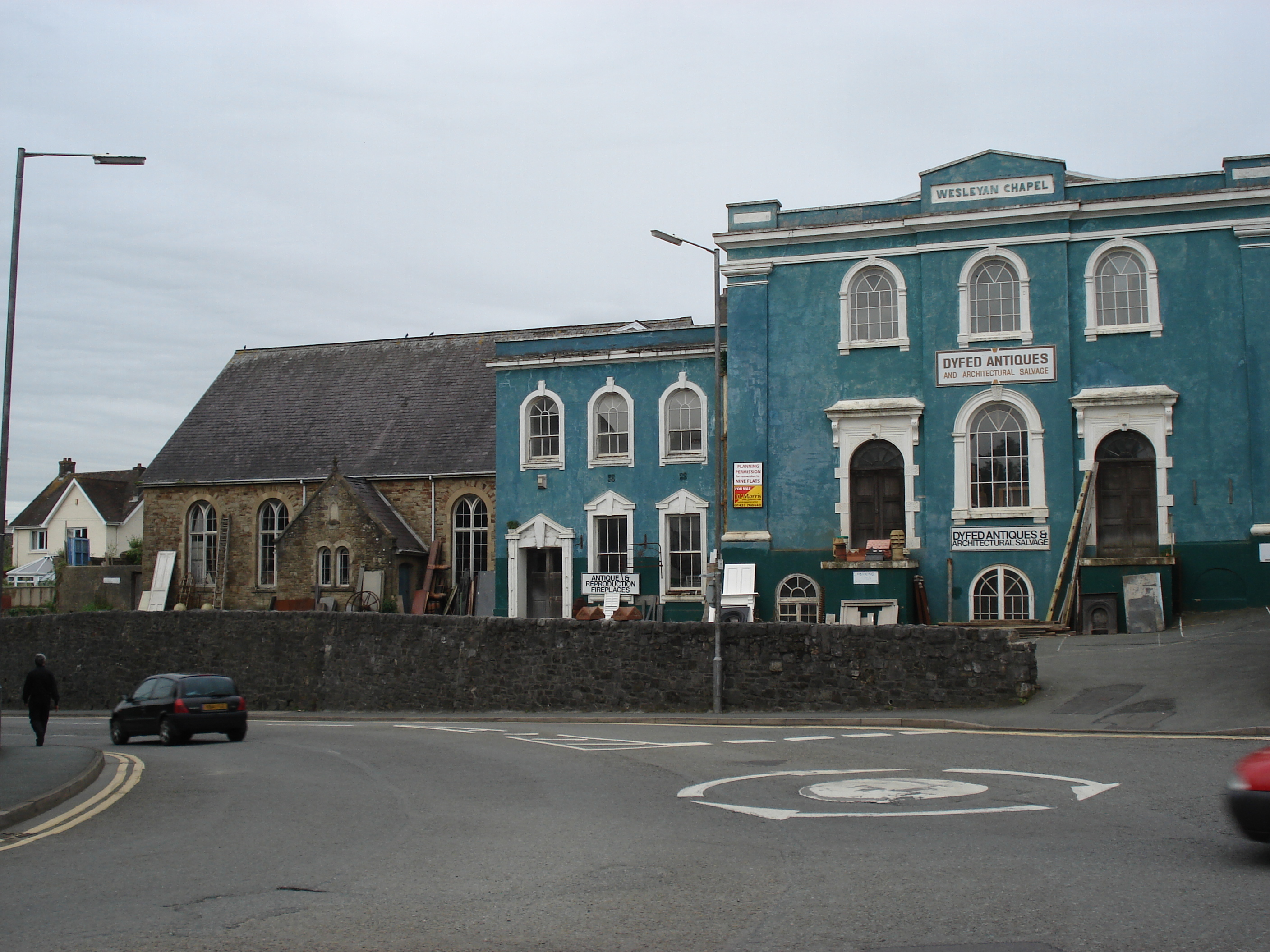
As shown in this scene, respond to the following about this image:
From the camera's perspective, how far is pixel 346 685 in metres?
31.0

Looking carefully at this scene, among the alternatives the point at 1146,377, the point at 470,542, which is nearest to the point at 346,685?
the point at 470,542

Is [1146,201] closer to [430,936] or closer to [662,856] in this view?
[662,856]

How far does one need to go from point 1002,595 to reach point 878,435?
4.60 m

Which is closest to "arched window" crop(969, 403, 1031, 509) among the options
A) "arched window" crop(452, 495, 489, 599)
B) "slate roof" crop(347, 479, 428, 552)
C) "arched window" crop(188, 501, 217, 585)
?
"arched window" crop(452, 495, 489, 599)

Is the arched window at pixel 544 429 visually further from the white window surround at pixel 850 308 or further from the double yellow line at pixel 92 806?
the double yellow line at pixel 92 806

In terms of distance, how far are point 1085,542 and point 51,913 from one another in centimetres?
2423

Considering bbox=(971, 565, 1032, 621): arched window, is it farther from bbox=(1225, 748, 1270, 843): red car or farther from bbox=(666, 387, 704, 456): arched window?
bbox=(1225, 748, 1270, 843): red car

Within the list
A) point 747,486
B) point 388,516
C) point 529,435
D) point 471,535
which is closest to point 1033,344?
point 747,486

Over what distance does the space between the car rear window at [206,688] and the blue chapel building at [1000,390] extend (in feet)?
33.9

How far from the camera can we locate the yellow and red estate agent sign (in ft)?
101

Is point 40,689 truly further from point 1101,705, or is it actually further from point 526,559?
point 1101,705

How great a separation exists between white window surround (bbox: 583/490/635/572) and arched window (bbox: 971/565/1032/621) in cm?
921

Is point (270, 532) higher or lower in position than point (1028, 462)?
lower

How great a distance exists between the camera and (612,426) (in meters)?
34.5
